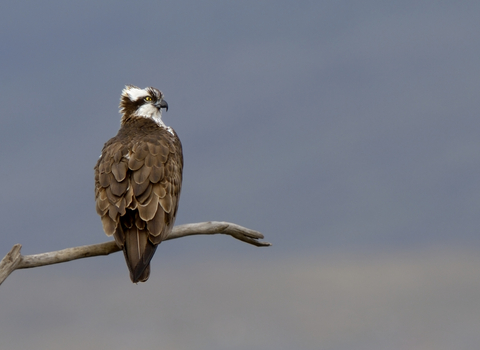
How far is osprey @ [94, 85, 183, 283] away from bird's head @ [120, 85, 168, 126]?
0.82 metres

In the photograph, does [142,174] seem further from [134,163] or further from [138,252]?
[138,252]

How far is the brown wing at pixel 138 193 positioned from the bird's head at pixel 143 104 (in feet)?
4.66

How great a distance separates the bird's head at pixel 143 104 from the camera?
11137 mm

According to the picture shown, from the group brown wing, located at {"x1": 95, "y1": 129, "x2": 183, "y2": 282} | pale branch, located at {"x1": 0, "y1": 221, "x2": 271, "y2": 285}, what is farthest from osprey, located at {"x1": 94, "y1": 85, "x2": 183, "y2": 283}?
pale branch, located at {"x1": 0, "y1": 221, "x2": 271, "y2": 285}

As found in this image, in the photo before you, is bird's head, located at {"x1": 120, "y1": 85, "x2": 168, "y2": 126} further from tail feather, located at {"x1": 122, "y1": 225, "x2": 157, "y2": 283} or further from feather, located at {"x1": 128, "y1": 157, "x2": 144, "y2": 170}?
tail feather, located at {"x1": 122, "y1": 225, "x2": 157, "y2": 283}

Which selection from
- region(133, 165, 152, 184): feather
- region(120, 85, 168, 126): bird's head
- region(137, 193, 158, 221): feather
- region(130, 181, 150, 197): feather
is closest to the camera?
region(137, 193, 158, 221): feather

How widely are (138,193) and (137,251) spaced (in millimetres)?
921

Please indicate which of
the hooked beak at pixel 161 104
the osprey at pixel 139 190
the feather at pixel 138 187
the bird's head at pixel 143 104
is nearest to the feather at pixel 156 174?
the osprey at pixel 139 190

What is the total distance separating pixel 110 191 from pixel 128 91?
344cm

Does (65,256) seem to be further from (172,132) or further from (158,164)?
(172,132)

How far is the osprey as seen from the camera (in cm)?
Result: 822

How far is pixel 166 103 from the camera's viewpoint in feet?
37.0

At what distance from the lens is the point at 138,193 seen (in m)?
8.55

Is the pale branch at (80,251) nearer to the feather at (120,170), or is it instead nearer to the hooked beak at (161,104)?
the feather at (120,170)
